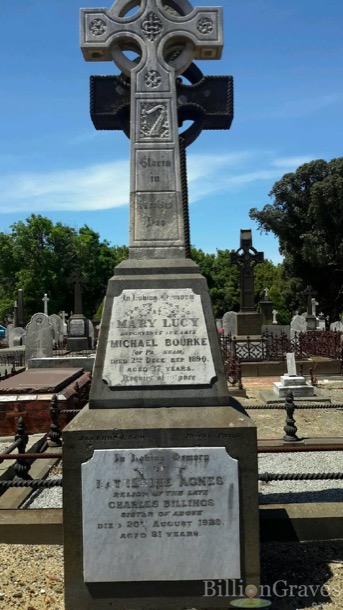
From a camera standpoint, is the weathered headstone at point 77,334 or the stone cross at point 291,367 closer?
the stone cross at point 291,367

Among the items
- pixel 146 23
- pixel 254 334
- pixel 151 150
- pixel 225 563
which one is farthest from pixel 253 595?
pixel 254 334

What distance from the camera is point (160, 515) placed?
3674 mm

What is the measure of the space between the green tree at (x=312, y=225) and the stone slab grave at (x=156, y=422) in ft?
125

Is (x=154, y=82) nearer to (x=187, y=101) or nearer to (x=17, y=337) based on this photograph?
(x=187, y=101)

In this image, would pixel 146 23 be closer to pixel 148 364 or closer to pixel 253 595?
pixel 148 364

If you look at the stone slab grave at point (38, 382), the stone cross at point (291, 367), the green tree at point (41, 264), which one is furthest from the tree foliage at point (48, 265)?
the stone slab grave at point (38, 382)

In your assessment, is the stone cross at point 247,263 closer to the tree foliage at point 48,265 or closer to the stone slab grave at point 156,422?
the stone slab grave at point 156,422

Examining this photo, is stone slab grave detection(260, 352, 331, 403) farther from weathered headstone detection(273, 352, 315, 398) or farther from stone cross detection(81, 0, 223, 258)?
stone cross detection(81, 0, 223, 258)

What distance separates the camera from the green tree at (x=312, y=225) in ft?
135

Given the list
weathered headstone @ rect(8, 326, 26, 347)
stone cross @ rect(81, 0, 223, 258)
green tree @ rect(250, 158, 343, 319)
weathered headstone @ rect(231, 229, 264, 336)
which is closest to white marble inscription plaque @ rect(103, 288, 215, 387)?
stone cross @ rect(81, 0, 223, 258)

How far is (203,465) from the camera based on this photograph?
3689 millimetres

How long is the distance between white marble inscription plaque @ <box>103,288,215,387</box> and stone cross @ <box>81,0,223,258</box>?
1.64ft

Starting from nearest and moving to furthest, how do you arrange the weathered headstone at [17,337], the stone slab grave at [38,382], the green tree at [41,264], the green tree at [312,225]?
the stone slab grave at [38,382]
the weathered headstone at [17,337]
the green tree at [312,225]
the green tree at [41,264]

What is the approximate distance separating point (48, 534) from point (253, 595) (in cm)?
192
